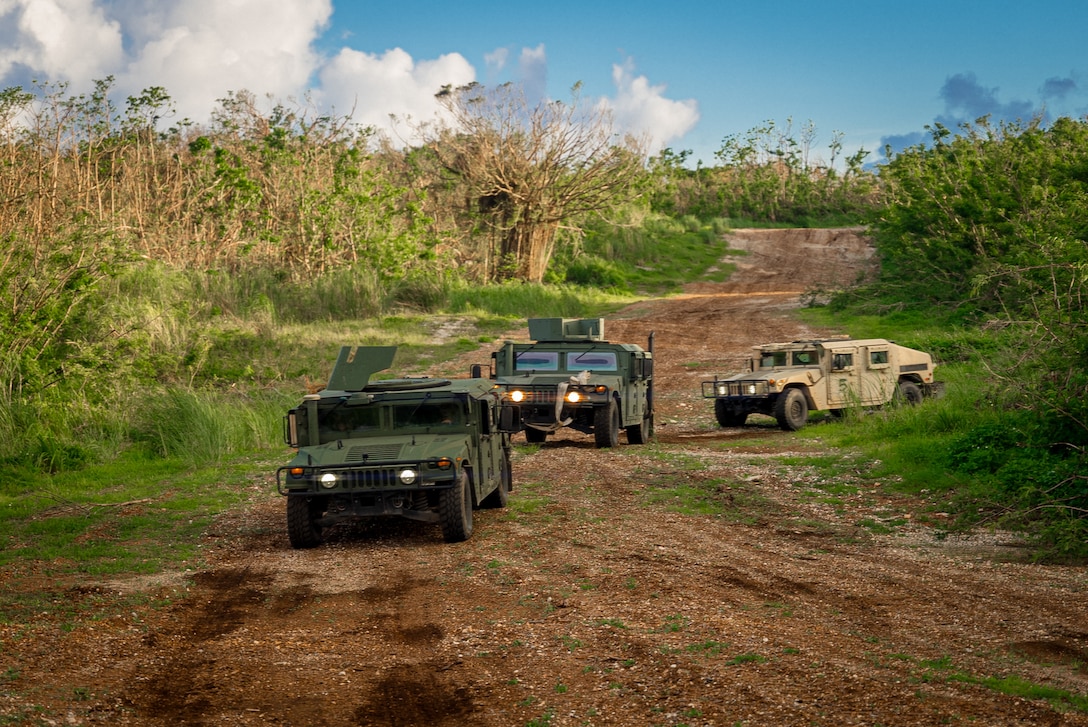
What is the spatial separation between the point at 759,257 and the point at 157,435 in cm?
3456

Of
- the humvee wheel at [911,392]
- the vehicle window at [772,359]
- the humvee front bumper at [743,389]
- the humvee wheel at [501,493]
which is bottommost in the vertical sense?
the humvee wheel at [501,493]

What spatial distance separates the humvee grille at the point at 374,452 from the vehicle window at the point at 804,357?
428 inches

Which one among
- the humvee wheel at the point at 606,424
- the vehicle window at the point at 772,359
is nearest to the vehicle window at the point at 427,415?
the humvee wheel at the point at 606,424

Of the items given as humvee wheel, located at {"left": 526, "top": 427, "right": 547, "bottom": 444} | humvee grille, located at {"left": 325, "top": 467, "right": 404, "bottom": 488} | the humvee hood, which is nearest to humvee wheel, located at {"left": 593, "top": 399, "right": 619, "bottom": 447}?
humvee wheel, located at {"left": 526, "top": 427, "right": 547, "bottom": 444}

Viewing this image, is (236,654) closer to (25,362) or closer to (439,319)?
(25,362)

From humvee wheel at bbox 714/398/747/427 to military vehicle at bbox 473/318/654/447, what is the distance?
144cm

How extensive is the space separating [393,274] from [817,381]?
16169 millimetres

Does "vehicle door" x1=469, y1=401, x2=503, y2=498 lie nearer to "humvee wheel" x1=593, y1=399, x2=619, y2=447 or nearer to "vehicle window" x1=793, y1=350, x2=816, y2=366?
"humvee wheel" x1=593, y1=399, x2=619, y2=447

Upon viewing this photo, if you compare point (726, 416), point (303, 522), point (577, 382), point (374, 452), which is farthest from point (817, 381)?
point (303, 522)

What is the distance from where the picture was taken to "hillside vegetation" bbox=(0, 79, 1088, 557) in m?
12.3

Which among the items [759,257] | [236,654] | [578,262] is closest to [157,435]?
[236,654]

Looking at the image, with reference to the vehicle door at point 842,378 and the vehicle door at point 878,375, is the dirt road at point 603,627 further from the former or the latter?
the vehicle door at point 878,375

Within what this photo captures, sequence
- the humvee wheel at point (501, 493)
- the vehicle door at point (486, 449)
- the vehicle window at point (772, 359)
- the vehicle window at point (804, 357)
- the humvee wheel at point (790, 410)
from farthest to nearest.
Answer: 1. the vehicle window at point (772, 359)
2. the vehicle window at point (804, 357)
3. the humvee wheel at point (790, 410)
4. the humvee wheel at point (501, 493)
5. the vehicle door at point (486, 449)

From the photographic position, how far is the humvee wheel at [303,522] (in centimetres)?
998
